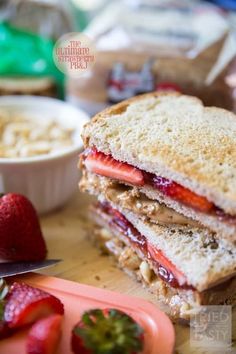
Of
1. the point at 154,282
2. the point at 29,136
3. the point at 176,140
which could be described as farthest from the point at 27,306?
the point at 29,136

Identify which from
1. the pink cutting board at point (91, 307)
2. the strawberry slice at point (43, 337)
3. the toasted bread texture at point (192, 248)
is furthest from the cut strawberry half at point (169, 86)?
the strawberry slice at point (43, 337)

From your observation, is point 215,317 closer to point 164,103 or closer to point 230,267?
point 230,267

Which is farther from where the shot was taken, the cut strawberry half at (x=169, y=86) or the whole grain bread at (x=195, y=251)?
the cut strawberry half at (x=169, y=86)

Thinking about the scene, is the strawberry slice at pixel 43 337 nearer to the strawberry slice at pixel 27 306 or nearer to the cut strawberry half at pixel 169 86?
the strawberry slice at pixel 27 306

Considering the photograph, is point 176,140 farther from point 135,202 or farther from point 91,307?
point 91,307

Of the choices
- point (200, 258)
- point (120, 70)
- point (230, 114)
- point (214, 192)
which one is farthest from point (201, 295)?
point (120, 70)

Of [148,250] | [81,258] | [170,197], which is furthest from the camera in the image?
[81,258]
